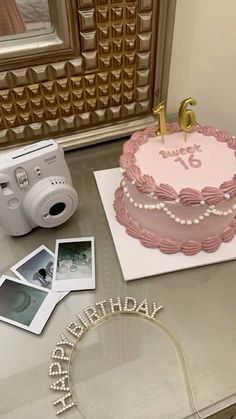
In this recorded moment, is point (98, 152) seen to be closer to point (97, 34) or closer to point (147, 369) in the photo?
point (97, 34)

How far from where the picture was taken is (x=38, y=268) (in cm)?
68

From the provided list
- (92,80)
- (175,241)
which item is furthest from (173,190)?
(92,80)

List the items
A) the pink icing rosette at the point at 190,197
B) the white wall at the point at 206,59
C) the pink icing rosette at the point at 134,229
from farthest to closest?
1. the white wall at the point at 206,59
2. the pink icing rosette at the point at 134,229
3. the pink icing rosette at the point at 190,197

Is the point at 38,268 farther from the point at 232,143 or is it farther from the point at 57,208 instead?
the point at 232,143

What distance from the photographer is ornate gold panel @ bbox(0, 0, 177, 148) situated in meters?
0.73

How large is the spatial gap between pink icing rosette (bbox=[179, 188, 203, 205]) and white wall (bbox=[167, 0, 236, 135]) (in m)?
0.44

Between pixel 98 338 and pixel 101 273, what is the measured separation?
118 millimetres

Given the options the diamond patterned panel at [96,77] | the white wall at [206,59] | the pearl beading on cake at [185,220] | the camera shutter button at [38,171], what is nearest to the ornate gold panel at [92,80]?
the diamond patterned panel at [96,77]

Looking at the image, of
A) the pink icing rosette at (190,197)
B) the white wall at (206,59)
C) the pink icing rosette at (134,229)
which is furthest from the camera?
the white wall at (206,59)

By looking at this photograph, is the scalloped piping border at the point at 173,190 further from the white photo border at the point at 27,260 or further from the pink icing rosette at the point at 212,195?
the white photo border at the point at 27,260

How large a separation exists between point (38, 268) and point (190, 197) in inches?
11.9

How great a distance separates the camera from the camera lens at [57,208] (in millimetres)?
693

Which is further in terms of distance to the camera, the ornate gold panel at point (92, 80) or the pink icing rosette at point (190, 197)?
the ornate gold panel at point (92, 80)

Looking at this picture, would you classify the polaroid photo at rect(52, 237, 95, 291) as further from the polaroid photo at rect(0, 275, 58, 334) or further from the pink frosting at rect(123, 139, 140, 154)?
the pink frosting at rect(123, 139, 140, 154)
